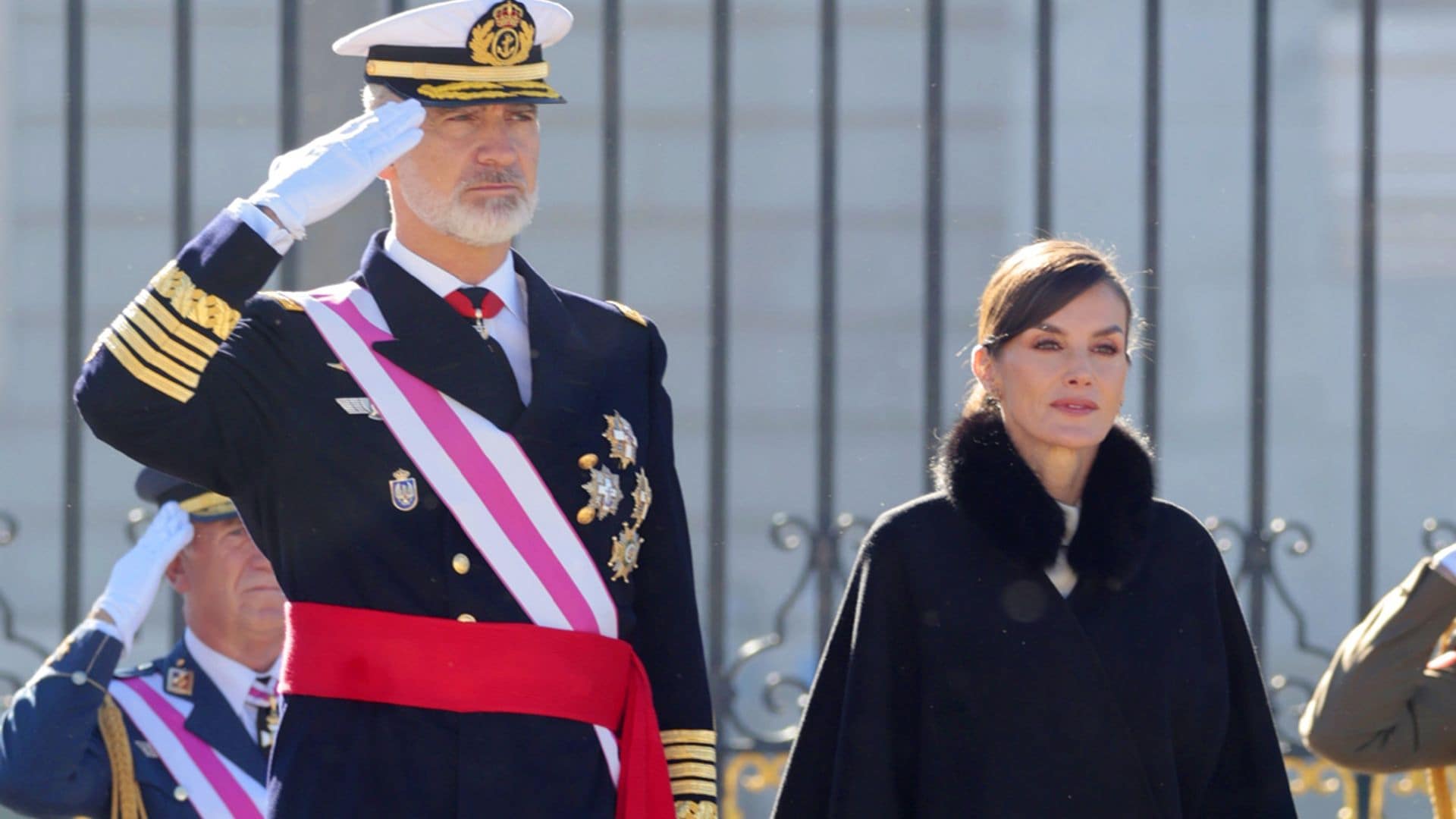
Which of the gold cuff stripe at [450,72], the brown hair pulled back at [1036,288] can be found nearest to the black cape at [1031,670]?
the brown hair pulled back at [1036,288]

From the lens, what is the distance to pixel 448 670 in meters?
2.91

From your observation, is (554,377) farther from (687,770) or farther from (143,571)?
(143,571)

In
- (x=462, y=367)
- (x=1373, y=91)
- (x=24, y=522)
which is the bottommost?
(x=24, y=522)

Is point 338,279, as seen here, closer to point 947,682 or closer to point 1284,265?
point 947,682

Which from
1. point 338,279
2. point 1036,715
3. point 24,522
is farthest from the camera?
point 24,522

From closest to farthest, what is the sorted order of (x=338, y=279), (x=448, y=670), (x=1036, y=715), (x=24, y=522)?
(x=448, y=670) < (x=1036, y=715) < (x=338, y=279) < (x=24, y=522)

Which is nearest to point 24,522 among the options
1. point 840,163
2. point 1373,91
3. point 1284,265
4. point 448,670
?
point 840,163

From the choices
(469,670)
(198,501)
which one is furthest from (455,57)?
(198,501)

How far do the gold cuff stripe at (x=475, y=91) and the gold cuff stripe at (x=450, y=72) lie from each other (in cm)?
1

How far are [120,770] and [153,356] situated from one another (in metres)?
1.35

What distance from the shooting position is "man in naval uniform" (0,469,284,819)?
12.8 ft

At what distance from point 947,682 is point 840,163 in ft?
19.3

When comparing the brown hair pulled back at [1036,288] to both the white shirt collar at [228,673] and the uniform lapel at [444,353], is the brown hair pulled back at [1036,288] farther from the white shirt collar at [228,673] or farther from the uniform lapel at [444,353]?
the white shirt collar at [228,673]

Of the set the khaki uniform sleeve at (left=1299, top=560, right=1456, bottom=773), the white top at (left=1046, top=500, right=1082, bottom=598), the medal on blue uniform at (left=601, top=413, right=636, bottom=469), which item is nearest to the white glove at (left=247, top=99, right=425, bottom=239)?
the medal on blue uniform at (left=601, top=413, right=636, bottom=469)
